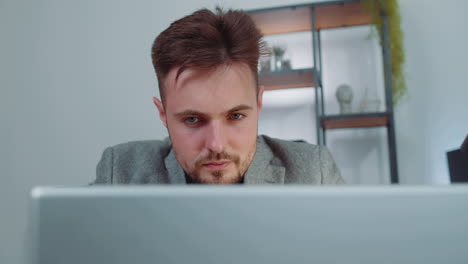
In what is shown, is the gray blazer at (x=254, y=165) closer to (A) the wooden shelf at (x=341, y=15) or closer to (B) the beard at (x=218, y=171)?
(B) the beard at (x=218, y=171)

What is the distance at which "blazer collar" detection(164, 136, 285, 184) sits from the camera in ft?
4.31

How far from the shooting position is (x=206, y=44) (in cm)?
117

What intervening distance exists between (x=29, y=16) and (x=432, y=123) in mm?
3166

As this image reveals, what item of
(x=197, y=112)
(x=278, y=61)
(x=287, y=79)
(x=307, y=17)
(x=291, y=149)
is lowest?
(x=291, y=149)

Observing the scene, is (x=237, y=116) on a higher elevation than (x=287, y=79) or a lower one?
lower

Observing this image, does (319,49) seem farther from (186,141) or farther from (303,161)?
(186,141)

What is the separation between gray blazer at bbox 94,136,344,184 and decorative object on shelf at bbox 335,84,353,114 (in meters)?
1.13

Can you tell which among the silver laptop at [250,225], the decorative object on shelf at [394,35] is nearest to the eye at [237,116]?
the silver laptop at [250,225]

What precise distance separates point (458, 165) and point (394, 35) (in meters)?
0.86

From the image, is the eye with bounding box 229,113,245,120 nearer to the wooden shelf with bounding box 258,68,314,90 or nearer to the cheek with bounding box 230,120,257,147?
the cheek with bounding box 230,120,257,147

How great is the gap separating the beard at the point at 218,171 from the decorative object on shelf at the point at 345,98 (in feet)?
4.80

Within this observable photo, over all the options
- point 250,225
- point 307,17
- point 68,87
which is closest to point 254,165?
point 250,225

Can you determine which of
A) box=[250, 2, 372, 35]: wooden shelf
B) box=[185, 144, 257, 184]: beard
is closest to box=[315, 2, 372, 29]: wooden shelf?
box=[250, 2, 372, 35]: wooden shelf

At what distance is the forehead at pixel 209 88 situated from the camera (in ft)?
3.64
